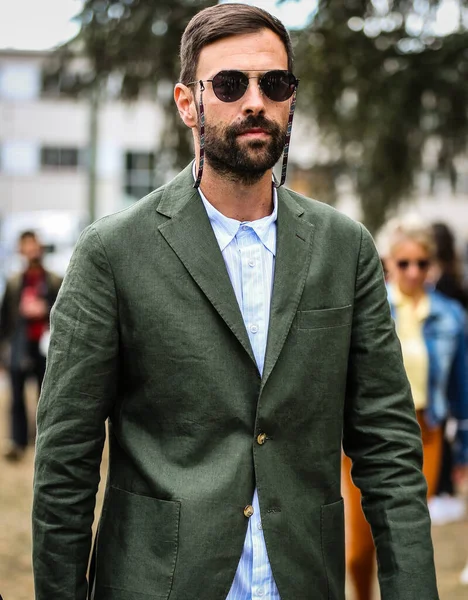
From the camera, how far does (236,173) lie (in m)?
2.45

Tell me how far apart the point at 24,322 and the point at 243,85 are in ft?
24.1

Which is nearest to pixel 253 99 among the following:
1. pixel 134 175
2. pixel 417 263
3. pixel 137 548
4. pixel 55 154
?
pixel 137 548

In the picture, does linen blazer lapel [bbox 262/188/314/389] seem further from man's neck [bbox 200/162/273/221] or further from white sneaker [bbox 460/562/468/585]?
white sneaker [bbox 460/562/468/585]

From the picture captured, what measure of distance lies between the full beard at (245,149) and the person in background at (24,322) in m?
7.08

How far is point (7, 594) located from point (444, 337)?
2733 millimetres

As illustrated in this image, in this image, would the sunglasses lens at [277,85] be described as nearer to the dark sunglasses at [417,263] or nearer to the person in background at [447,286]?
the dark sunglasses at [417,263]

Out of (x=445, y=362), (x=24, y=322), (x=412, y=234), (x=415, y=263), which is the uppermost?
(x=412, y=234)

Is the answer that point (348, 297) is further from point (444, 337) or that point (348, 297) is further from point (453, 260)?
point (453, 260)

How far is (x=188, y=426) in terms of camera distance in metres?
2.35

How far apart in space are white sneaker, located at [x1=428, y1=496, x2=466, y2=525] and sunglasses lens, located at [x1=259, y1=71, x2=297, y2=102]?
16.1 feet

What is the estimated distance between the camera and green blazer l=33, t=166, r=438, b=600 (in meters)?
2.34

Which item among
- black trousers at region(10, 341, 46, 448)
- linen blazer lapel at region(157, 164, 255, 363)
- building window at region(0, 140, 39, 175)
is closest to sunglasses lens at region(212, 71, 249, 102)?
linen blazer lapel at region(157, 164, 255, 363)

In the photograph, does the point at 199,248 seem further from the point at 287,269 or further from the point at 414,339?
the point at 414,339

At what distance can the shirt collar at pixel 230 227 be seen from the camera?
2.51 m
